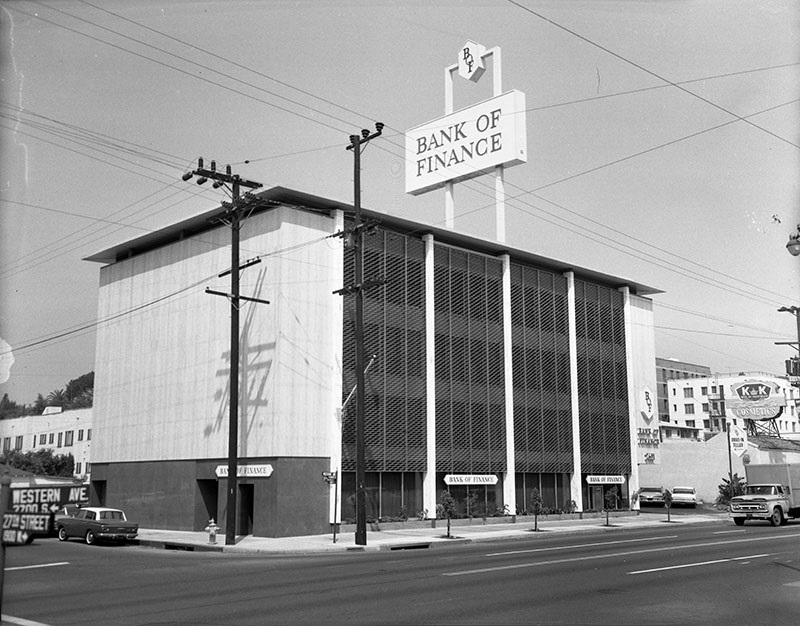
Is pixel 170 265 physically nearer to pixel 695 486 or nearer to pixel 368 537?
pixel 368 537

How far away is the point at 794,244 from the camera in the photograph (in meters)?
17.7

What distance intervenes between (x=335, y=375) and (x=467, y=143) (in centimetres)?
1823

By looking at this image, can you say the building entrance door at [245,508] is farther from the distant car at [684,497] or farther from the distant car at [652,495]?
the distant car at [684,497]

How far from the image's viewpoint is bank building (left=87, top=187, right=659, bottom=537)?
118 feet

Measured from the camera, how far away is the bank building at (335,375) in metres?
36.0

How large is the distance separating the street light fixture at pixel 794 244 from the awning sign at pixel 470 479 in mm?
25291

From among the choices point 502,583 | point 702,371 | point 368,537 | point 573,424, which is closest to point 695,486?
point 573,424

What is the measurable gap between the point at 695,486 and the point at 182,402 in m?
48.5

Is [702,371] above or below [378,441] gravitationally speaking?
above

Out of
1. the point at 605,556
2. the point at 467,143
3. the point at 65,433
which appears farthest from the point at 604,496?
the point at 65,433

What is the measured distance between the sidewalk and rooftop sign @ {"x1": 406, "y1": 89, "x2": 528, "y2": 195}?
1989 centimetres

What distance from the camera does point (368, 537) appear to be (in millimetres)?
33406

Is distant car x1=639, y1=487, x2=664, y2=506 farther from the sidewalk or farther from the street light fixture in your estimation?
the street light fixture

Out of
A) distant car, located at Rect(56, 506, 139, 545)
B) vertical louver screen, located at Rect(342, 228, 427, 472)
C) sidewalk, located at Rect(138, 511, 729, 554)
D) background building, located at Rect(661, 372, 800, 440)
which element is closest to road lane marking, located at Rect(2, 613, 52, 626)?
sidewalk, located at Rect(138, 511, 729, 554)
